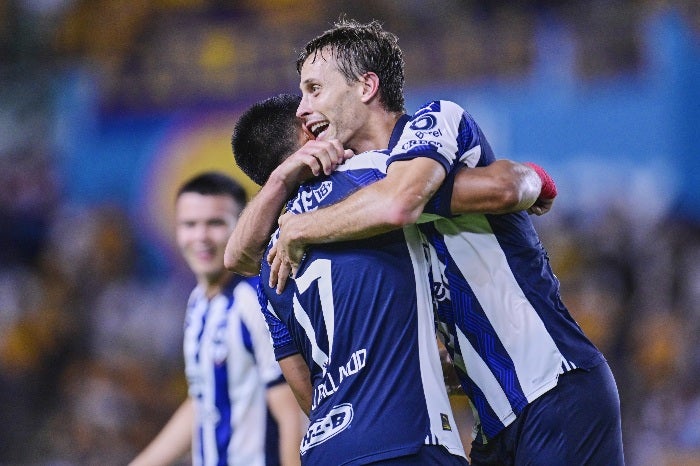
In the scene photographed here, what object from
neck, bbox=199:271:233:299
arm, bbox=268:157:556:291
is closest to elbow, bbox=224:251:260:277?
arm, bbox=268:157:556:291

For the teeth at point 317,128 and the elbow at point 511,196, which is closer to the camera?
the elbow at point 511,196

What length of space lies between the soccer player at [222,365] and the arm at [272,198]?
100cm

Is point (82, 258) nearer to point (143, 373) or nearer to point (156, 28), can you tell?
point (143, 373)

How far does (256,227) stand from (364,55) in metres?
0.67

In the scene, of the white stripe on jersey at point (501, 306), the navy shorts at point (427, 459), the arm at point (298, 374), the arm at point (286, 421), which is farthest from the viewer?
the arm at point (286, 421)

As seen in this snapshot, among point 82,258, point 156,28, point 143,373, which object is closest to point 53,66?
point 156,28

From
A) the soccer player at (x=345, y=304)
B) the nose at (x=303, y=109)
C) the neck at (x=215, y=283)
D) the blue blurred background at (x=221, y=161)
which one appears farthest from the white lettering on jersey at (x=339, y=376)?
the blue blurred background at (x=221, y=161)

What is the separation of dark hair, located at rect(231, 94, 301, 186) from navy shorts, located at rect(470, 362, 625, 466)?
117cm

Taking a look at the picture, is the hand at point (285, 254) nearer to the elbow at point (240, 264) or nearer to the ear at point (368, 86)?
the elbow at point (240, 264)

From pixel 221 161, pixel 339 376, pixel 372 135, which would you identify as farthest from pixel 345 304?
pixel 221 161

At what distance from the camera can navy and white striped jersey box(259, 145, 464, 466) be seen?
2.79m

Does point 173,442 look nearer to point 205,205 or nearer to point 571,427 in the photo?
point 205,205

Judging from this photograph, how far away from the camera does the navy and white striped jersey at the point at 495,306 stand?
306cm

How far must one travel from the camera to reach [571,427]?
3.04 metres
